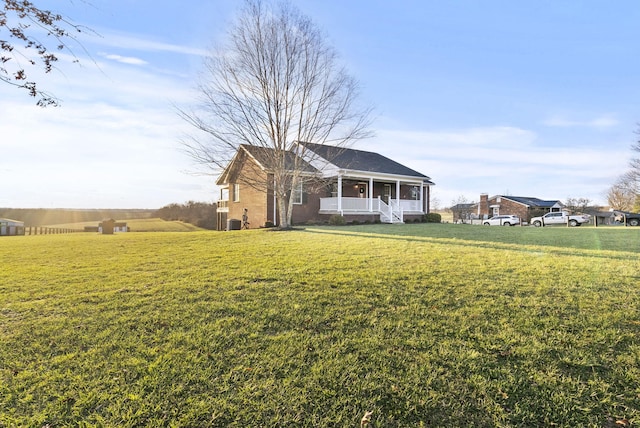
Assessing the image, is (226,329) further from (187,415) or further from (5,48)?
(5,48)

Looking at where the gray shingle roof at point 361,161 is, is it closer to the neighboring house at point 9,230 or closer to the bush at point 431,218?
the bush at point 431,218

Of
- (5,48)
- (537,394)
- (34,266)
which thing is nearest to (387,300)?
(537,394)

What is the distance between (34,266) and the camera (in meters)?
6.27

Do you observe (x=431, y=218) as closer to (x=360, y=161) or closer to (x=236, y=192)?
(x=360, y=161)

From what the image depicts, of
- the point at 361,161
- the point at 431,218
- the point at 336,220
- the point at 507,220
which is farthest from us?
the point at 507,220

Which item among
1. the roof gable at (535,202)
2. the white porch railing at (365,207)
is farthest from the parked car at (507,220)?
the white porch railing at (365,207)

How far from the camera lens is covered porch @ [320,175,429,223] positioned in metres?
20.6

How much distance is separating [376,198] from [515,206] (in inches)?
1361

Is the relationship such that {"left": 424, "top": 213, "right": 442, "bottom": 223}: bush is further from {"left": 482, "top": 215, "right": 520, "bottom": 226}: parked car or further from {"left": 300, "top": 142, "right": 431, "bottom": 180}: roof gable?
{"left": 482, "top": 215, "right": 520, "bottom": 226}: parked car

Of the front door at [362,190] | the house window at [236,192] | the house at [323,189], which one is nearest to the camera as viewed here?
the house at [323,189]

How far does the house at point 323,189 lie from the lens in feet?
61.8

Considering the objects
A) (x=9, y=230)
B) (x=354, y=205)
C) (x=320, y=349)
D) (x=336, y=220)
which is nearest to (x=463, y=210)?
(x=354, y=205)

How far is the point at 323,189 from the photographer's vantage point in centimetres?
2119

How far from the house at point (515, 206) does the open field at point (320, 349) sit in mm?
45200
